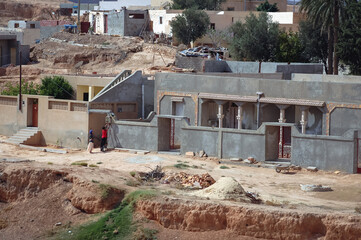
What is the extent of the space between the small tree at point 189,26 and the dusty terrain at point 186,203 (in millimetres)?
34653

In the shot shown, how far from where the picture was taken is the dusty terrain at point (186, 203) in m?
21.5

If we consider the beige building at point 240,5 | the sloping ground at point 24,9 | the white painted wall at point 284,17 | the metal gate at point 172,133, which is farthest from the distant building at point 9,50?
the sloping ground at point 24,9

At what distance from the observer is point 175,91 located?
36656mm

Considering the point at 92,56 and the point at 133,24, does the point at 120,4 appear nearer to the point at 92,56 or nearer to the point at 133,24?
the point at 133,24

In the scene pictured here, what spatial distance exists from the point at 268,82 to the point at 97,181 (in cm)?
1206

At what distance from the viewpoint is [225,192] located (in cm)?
2377

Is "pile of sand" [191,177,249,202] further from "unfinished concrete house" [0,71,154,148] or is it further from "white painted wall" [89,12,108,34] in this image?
"white painted wall" [89,12,108,34]

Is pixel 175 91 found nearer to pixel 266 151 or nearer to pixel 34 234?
pixel 266 151

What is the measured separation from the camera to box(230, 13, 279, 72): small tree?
58.8 m

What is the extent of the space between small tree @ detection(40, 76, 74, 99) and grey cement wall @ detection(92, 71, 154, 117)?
509 centimetres

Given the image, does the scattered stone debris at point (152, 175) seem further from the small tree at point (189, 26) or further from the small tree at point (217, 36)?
the small tree at point (217, 36)

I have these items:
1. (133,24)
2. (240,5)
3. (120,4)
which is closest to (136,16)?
(133,24)

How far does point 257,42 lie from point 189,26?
9294mm

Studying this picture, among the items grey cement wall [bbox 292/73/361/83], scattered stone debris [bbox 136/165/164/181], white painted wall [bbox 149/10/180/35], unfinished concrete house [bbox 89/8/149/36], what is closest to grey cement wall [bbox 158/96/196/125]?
grey cement wall [bbox 292/73/361/83]
